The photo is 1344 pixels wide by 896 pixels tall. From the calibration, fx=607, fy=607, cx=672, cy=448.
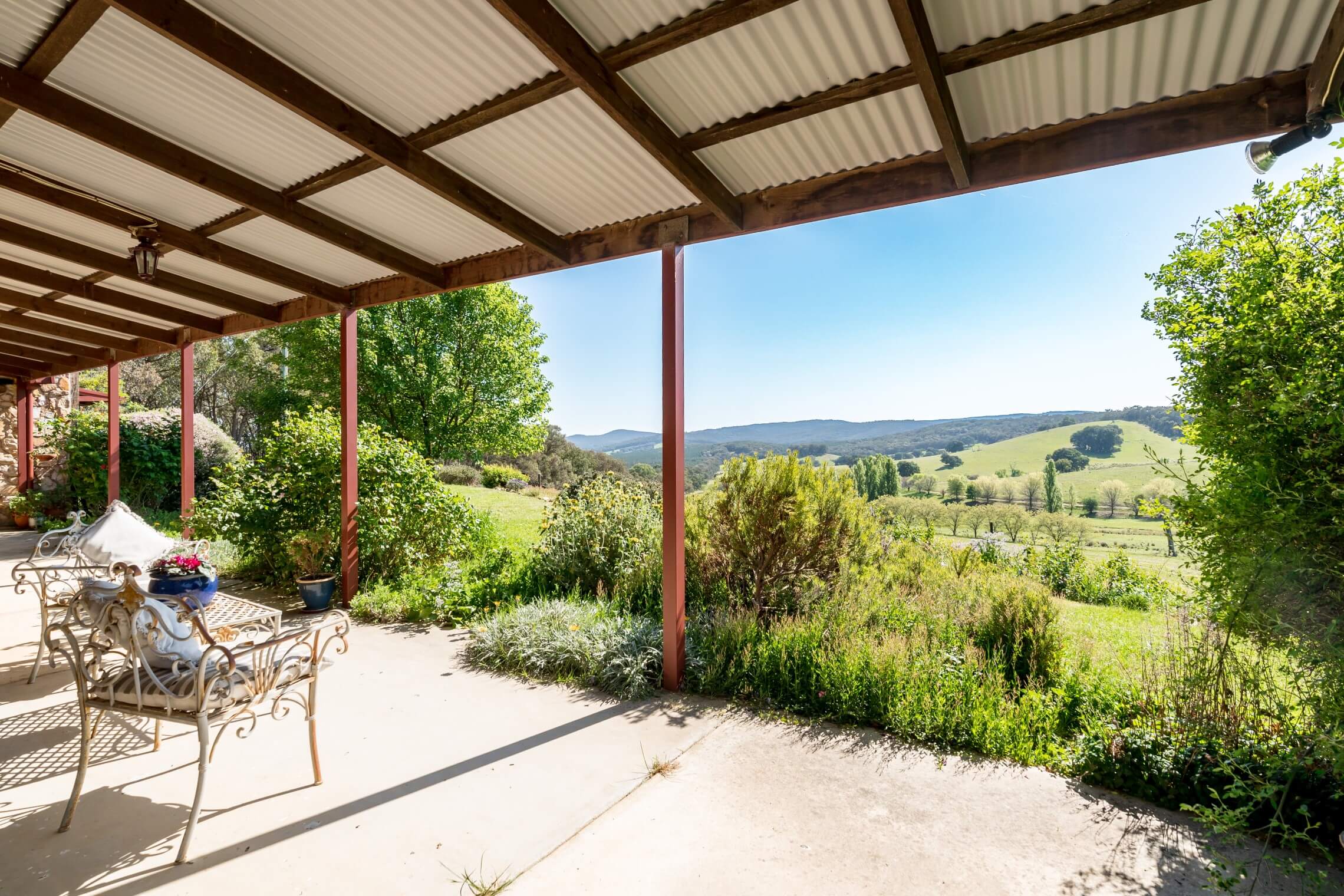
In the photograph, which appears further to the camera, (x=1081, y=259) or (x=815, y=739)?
(x=1081, y=259)

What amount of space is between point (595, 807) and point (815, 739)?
125 centimetres

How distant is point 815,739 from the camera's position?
319cm

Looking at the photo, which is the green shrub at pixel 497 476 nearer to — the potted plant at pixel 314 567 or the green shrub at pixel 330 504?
the green shrub at pixel 330 504

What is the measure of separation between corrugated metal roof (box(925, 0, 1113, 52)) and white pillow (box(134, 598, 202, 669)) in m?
3.51

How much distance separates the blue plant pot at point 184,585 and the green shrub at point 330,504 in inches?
104

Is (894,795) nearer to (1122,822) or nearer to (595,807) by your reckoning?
(1122,822)

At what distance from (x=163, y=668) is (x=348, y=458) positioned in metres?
3.24

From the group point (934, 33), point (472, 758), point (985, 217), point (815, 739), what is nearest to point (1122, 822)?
point (815, 739)

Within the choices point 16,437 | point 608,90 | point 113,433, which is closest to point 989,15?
point 608,90

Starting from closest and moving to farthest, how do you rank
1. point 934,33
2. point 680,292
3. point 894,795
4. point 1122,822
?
point 934,33 < point 1122,822 < point 894,795 < point 680,292

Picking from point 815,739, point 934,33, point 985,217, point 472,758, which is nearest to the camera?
point 934,33

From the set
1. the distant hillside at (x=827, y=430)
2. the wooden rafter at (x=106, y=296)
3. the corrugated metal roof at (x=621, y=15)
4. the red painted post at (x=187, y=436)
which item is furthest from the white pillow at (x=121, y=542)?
the distant hillside at (x=827, y=430)

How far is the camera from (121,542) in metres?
3.97

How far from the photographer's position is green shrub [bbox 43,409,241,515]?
1018 cm
